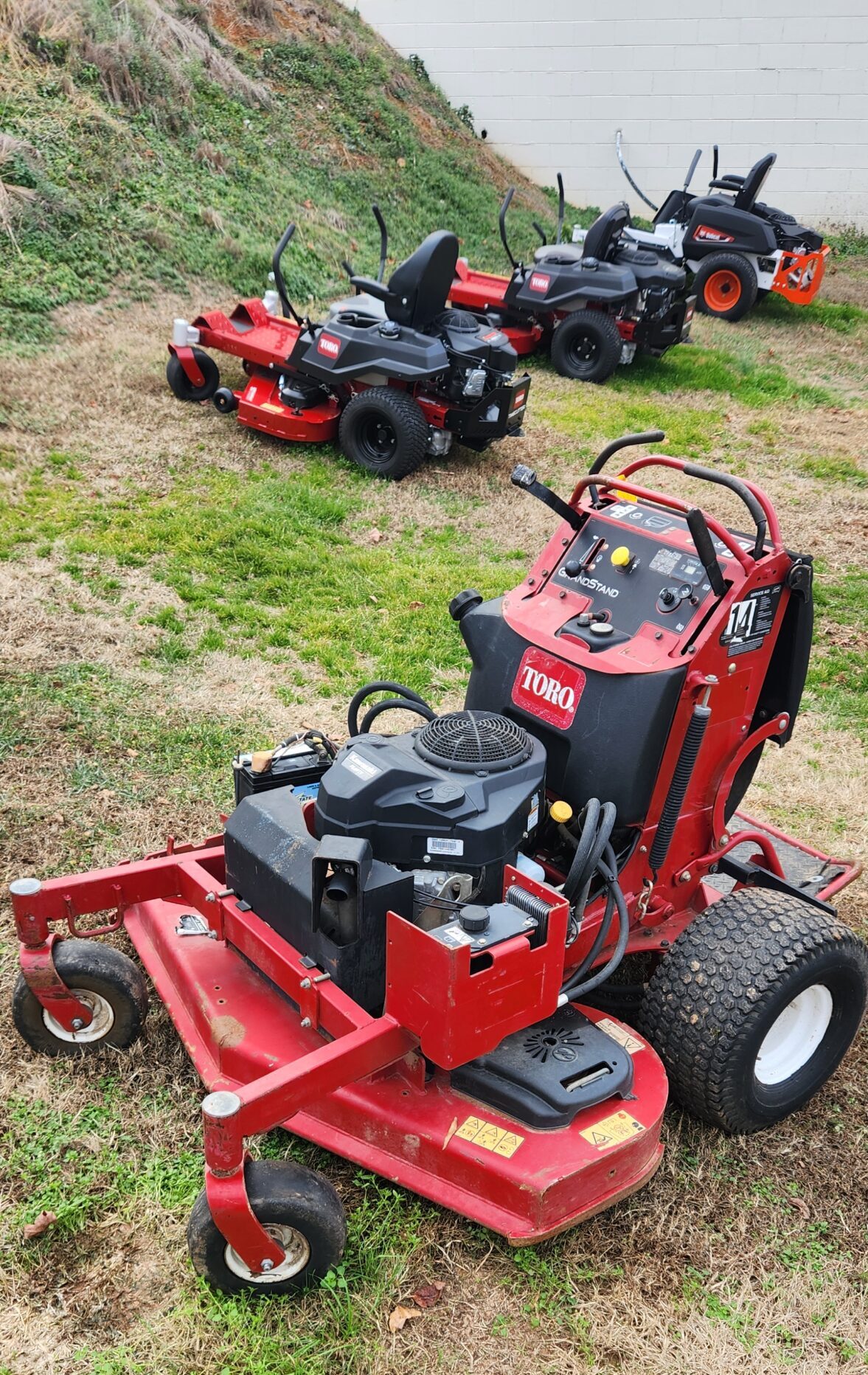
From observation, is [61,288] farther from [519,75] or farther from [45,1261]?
[519,75]

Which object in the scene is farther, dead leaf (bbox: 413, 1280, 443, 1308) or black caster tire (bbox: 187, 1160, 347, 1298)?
dead leaf (bbox: 413, 1280, 443, 1308)

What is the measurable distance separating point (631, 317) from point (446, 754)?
909cm

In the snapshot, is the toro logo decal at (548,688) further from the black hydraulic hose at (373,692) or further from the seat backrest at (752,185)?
the seat backrest at (752,185)

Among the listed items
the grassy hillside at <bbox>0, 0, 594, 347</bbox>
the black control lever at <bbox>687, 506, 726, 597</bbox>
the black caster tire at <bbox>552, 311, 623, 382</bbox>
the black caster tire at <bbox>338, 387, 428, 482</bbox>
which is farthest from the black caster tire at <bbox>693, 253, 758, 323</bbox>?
the black control lever at <bbox>687, 506, 726, 597</bbox>

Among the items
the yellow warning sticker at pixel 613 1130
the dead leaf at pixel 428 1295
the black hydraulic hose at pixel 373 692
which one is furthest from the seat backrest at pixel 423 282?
the dead leaf at pixel 428 1295

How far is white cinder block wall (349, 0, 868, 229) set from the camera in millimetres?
17344

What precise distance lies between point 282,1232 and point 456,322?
7098mm

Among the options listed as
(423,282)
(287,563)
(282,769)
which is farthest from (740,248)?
(282,769)

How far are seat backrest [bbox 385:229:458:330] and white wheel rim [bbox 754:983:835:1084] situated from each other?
6204 millimetres

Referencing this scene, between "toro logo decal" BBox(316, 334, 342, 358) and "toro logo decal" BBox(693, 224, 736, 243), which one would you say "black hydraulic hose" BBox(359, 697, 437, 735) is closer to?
"toro logo decal" BBox(316, 334, 342, 358)

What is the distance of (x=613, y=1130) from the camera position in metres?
3.08

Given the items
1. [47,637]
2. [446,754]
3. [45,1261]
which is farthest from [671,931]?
[47,637]

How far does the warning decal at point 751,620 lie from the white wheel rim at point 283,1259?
2035 mm

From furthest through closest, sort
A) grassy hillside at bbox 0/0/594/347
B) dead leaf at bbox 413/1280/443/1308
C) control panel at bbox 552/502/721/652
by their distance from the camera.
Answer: grassy hillside at bbox 0/0/594/347 < control panel at bbox 552/502/721/652 < dead leaf at bbox 413/1280/443/1308
